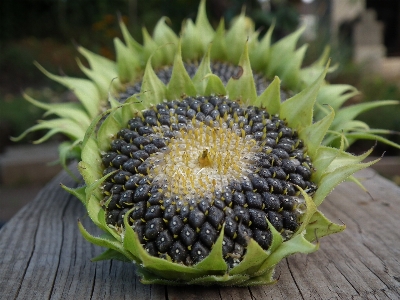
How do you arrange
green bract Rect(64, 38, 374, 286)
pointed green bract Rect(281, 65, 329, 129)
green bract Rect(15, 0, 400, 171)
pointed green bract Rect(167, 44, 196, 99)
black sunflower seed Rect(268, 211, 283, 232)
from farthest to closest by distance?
1. green bract Rect(15, 0, 400, 171)
2. pointed green bract Rect(167, 44, 196, 99)
3. pointed green bract Rect(281, 65, 329, 129)
4. black sunflower seed Rect(268, 211, 283, 232)
5. green bract Rect(64, 38, 374, 286)

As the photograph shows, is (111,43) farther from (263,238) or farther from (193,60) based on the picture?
(263,238)

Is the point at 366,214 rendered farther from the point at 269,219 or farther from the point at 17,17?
the point at 17,17

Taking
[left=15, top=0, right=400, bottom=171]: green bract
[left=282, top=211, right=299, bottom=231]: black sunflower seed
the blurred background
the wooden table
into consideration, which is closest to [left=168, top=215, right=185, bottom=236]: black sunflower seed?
the wooden table

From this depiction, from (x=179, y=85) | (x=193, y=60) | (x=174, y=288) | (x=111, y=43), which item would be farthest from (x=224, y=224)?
(x=111, y=43)

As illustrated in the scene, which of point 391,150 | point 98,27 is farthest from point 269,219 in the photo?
point 98,27

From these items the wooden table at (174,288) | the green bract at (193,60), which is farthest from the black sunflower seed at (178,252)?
the green bract at (193,60)

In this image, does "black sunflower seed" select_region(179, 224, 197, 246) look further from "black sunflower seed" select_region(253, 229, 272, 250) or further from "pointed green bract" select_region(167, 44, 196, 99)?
"pointed green bract" select_region(167, 44, 196, 99)

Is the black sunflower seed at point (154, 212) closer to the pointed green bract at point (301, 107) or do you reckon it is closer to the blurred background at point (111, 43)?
the pointed green bract at point (301, 107)
